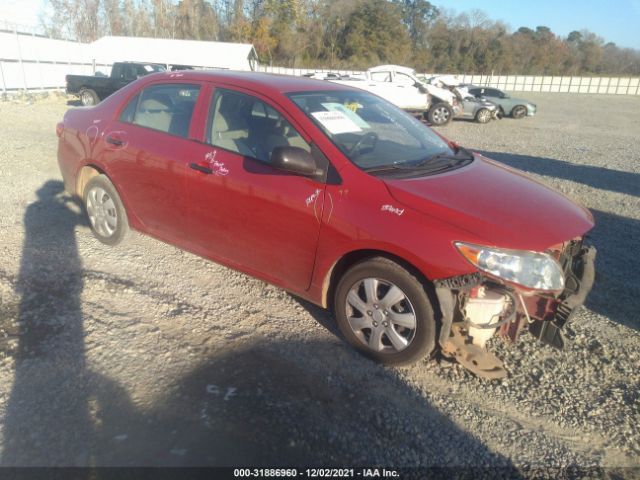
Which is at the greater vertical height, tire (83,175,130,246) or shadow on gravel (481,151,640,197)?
tire (83,175,130,246)

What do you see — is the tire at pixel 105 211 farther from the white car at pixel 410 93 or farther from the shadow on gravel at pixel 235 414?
the white car at pixel 410 93

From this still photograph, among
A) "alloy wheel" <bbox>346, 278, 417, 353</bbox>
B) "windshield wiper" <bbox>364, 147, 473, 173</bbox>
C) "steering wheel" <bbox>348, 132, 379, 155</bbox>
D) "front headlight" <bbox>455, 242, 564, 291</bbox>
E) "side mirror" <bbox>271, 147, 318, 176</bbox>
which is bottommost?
"alloy wheel" <bbox>346, 278, 417, 353</bbox>

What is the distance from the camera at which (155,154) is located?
13.3 ft

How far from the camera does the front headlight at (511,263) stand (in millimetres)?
2740

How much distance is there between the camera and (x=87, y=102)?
60.8ft

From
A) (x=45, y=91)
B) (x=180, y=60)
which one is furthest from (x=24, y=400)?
(x=180, y=60)

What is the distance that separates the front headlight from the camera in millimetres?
2740

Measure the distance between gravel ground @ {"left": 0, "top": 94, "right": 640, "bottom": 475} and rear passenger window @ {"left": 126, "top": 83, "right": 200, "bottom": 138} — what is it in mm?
1268

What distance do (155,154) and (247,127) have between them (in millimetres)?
921

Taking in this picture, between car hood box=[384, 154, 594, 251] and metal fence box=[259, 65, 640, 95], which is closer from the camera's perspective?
car hood box=[384, 154, 594, 251]

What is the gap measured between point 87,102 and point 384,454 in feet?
64.5

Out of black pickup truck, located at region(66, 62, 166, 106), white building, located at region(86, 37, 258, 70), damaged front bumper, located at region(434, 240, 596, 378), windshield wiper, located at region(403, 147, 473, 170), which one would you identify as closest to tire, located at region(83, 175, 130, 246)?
windshield wiper, located at region(403, 147, 473, 170)

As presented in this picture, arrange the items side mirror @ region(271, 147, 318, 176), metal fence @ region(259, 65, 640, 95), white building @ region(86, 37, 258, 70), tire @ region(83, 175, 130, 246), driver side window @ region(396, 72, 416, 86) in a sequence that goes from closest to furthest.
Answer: side mirror @ region(271, 147, 318, 176) → tire @ region(83, 175, 130, 246) → driver side window @ region(396, 72, 416, 86) → white building @ region(86, 37, 258, 70) → metal fence @ region(259, 65, 640, 95)

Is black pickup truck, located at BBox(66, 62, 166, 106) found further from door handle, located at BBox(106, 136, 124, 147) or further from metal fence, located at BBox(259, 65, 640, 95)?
metal fence, located at BBox(259, 65, 640, 95)
